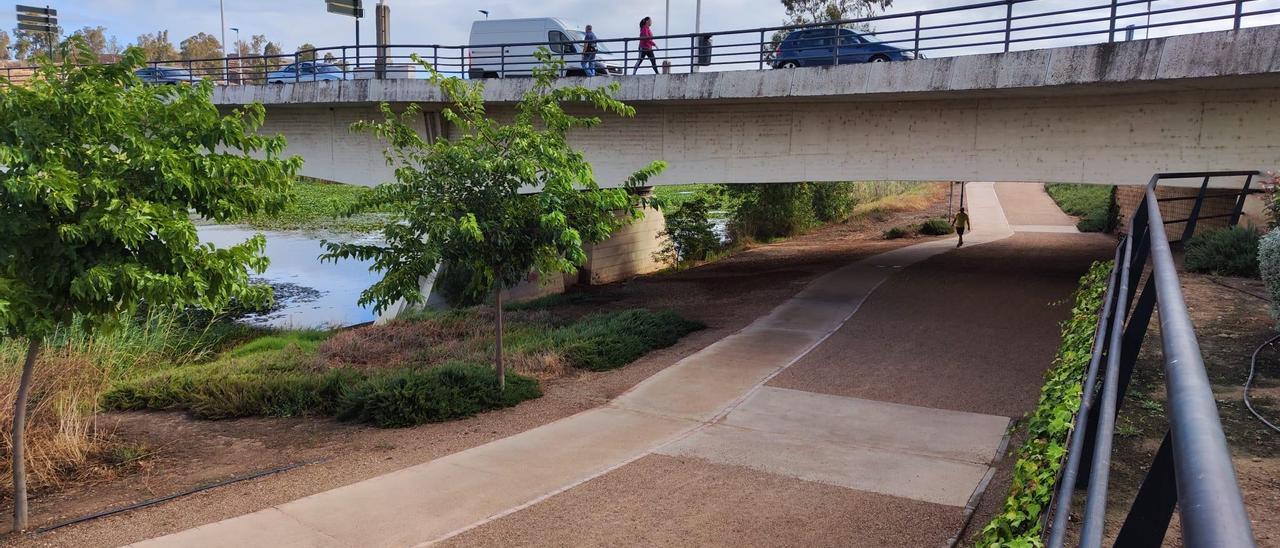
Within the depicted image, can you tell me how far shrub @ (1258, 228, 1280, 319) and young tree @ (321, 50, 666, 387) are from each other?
6.44 metres

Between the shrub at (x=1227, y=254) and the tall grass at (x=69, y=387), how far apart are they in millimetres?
13490

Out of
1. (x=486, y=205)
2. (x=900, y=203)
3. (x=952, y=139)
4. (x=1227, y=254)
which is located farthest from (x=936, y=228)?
(x=486, y=205)

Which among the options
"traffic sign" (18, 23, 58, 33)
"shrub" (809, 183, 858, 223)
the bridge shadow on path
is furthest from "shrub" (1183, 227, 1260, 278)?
"traffic sign" (18, 23, 58, 33)

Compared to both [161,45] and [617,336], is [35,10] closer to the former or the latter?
[617,336]

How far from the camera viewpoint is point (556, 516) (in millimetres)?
7027

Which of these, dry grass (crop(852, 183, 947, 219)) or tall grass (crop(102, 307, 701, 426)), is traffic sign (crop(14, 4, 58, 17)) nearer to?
tall grass (crop(102, 307, 701, 426))

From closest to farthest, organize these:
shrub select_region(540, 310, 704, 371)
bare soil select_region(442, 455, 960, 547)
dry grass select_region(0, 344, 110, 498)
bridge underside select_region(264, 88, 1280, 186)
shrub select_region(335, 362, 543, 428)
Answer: bare soil select_region(442, 455, 960, 547) → dry grass select_region(0, 344, 110, 498) → shrub select_region(335, 362, 543, 428) → shrub select_region(540, 310, 704, 371) → bridge underside select_region(264, 88, 1280, 186)

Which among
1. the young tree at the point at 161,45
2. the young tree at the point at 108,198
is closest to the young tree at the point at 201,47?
the young tree at the point at 161,45

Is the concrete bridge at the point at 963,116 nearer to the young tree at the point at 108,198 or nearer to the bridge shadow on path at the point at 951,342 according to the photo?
the bridge shadow on path at the point at 951,342

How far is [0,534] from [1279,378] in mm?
10310

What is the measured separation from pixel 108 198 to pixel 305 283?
79.3 ft

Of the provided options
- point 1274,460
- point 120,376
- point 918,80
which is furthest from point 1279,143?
point 120,376

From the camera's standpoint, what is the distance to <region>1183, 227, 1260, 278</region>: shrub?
1217cm

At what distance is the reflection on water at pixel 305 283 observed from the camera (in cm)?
2450
